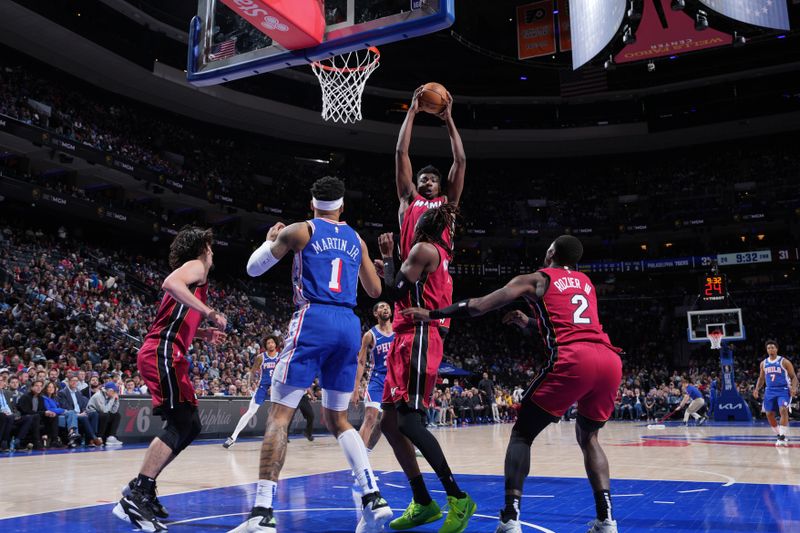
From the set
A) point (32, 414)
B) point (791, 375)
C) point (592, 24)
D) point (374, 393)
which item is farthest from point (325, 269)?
point (592, 24)

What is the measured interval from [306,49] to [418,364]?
13.4 feet

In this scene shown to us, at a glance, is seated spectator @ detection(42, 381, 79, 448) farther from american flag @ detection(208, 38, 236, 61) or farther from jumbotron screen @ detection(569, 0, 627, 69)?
jumbotron screen @ detection(569, 0, 627, 69)

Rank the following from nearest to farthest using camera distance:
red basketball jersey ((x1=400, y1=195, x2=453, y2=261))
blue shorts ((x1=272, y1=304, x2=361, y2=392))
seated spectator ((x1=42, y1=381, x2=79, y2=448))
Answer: blue shorts ((x1=272, y1=304, x2=361, y2=392)) → red basketball jersey ((x1=400, y1=195, x2=453, y2=261)) → seated spectator ((x1=42, y1=381, x2=79, y2=448))

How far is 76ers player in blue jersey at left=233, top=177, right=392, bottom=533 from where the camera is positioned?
13.5ft

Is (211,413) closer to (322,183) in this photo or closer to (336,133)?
(322,183)

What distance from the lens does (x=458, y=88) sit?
115 feet

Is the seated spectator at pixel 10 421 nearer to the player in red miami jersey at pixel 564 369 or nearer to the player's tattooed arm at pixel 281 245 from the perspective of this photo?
the player's tattooed arm at pixel 281 245

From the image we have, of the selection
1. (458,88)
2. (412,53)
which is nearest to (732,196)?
(458,88)

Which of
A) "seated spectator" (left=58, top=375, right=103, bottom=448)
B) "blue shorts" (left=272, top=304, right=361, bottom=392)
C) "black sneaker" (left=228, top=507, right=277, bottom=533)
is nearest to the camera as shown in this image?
"black sneaker" (left=228, top=507, right=277, bottom=533)

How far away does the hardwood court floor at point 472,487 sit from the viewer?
15.4ft

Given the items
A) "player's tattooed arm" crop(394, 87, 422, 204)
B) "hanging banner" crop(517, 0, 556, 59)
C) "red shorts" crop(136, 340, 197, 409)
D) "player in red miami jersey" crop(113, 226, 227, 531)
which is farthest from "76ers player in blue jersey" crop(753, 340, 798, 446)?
"hanging banner" crop(517, 0, 556, 59)

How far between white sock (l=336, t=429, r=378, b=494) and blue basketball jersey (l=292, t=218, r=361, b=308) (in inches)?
35.3

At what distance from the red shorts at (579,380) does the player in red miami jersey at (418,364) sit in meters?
0.81

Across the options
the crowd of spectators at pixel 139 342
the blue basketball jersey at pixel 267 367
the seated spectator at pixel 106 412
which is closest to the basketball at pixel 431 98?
the blue basketball jersey at pixel 267 367
